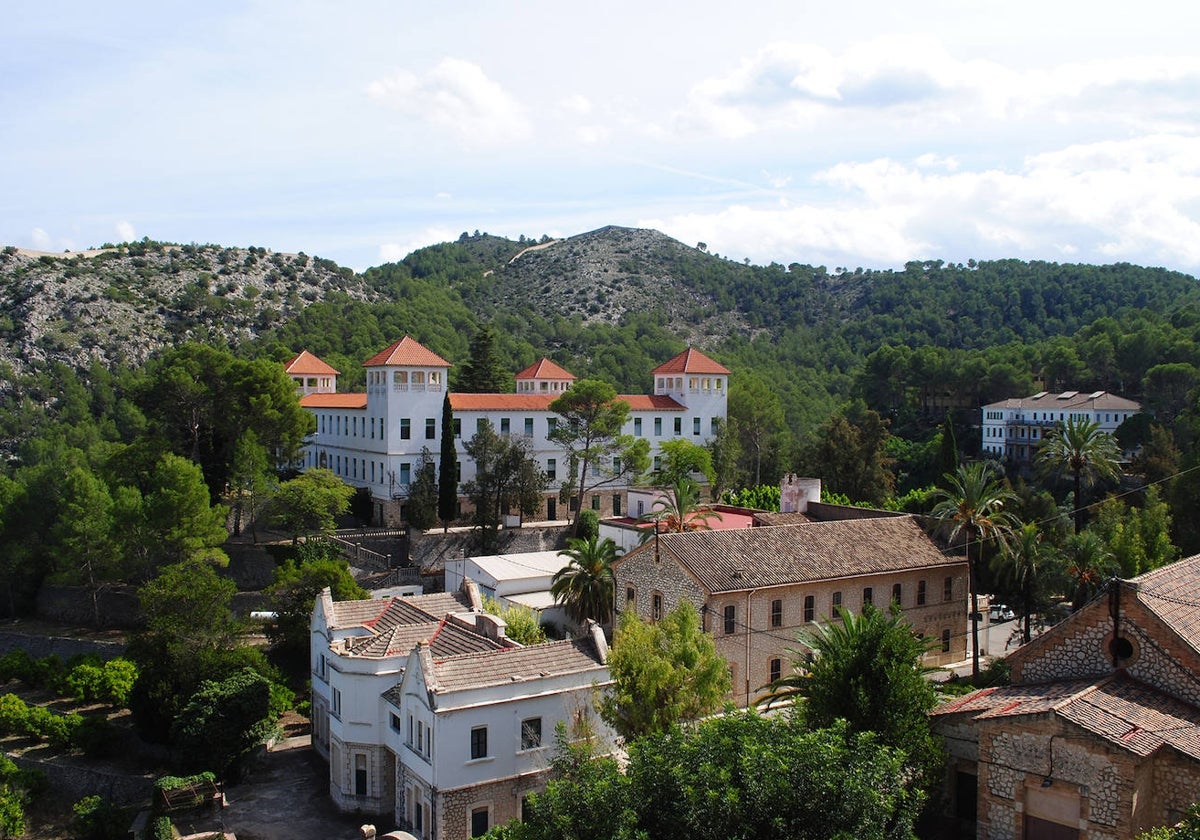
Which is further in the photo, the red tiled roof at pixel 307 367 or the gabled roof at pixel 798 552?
the red tiled roof at pixel 307 367

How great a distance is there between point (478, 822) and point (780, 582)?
1313 cm

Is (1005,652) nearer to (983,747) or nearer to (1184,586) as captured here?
(1184,586)

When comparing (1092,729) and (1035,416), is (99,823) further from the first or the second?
(1035,416)

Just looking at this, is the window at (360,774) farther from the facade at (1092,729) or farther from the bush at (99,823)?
the facade at (1092,729)

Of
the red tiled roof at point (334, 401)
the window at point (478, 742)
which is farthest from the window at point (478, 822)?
the red tiled roof at point (334, 401)

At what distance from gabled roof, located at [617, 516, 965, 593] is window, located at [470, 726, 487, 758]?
9.60 m

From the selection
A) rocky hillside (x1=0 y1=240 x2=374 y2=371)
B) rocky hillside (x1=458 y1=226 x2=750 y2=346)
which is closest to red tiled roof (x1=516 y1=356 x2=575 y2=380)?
rocky hillside (x1=0 y1=240 x2=374 y2=371)

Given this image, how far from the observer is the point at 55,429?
69.4m

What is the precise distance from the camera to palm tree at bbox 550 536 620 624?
115 feet

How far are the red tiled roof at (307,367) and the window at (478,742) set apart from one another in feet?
158

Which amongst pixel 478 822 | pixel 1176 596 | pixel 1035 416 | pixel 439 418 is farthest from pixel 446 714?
pixel 1035 416

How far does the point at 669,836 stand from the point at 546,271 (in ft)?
474

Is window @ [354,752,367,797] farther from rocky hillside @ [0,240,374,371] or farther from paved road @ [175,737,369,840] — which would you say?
rocky hillside @ [0,240,374,371]

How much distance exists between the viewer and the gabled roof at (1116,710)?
60.3 feet
